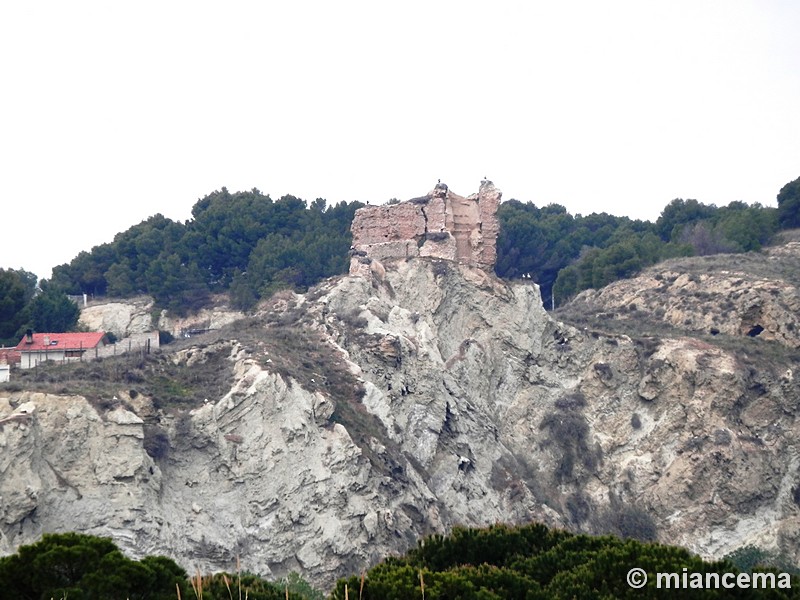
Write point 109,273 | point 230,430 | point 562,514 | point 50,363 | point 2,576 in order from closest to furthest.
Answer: point 2,576
point 230,430
point 50,363
point 562,514
point 109,273

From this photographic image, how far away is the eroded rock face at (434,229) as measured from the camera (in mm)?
51719

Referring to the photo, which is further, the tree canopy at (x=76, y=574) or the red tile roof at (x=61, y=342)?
the red tile roof at (x=61, y=342)

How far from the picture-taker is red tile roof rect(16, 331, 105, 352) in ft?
141

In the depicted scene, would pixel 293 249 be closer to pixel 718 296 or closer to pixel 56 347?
pixel 56 347

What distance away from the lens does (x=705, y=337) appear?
166 ft

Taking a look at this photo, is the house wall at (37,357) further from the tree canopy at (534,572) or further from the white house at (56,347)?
the tree canopy at (534,572)

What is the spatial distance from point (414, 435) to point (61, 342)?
48.4ft

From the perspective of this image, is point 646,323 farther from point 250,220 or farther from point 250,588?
point 250,588

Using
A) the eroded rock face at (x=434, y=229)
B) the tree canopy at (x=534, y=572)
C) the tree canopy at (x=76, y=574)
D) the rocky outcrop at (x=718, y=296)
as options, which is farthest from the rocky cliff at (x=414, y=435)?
the tree canopy at (x=534, y=572)

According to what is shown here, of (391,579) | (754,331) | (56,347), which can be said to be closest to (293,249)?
(56,347)

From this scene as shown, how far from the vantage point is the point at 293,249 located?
68562mm

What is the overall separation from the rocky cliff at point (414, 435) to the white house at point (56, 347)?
4.74 m

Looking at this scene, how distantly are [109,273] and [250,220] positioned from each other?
980 centimetres

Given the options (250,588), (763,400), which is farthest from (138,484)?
(763,400)
